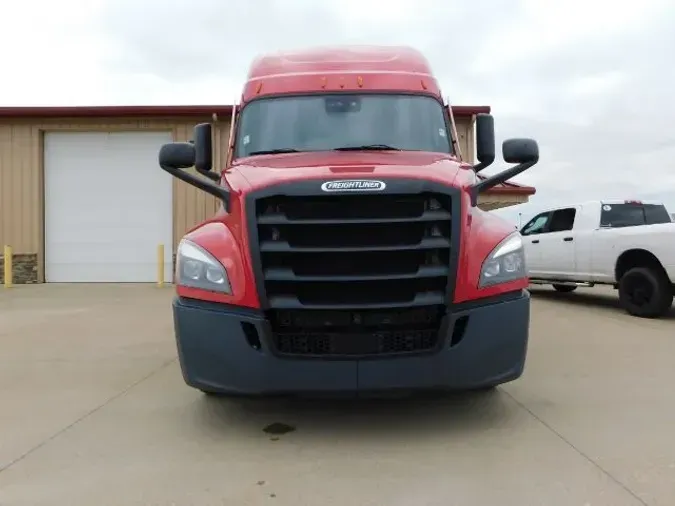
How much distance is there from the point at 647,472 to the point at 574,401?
4.58 ft

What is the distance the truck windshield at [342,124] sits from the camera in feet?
15.7

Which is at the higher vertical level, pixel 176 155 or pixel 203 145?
pixel 203 145

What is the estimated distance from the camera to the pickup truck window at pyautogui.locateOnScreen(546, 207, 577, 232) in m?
10.6

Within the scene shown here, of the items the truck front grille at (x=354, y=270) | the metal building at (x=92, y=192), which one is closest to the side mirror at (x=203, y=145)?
the truck front grille at (x=354, y=270)

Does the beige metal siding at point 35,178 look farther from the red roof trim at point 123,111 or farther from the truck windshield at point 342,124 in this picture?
the truck windshield at point 342,124

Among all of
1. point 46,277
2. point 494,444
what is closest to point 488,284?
point 494,444

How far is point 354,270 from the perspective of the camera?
11.7 feet

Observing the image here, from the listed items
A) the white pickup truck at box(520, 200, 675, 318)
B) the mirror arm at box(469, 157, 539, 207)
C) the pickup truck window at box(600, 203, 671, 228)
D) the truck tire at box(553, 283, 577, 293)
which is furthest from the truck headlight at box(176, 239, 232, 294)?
the truck tire at box(553, 283, 577, 293)

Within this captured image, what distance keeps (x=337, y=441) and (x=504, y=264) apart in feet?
5.16

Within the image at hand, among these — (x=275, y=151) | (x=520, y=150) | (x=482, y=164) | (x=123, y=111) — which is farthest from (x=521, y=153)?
(x=123, y=111)

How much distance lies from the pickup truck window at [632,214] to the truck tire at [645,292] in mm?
1132

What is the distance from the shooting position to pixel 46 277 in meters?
16.1

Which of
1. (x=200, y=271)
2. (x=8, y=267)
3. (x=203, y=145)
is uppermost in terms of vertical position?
(x=203, y=145)

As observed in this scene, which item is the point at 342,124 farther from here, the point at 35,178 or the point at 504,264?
the point at 35,178
